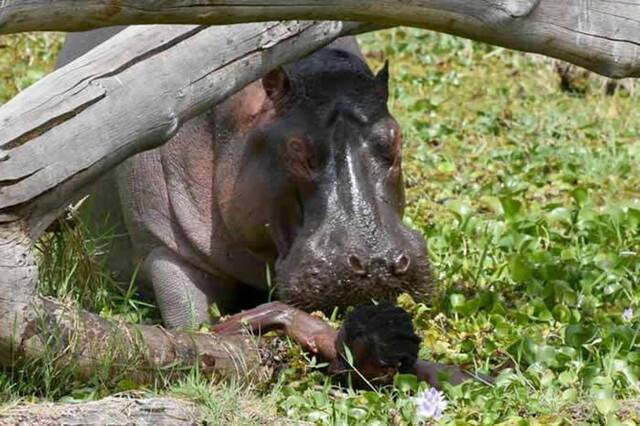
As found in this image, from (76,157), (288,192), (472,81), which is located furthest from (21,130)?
(472,81)

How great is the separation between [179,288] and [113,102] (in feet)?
4.94

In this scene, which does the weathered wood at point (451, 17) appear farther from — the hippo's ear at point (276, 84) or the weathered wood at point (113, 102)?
the hippo's ear at point (276, 84)

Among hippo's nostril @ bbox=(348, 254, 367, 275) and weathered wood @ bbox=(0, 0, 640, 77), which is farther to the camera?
hippo's nostril @ bbox=(348, 254, 367, 275)

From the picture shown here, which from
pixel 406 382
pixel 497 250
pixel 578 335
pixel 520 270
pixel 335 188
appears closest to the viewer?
pixel 406 382

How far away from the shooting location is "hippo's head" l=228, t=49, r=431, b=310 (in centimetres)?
580

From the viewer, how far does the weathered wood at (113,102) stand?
4.73 meters

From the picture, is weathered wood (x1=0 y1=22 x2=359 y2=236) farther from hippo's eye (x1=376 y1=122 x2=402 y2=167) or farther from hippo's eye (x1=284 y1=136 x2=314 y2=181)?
hippo's eye (x1=376 y1=122 x2=402 y2=167)

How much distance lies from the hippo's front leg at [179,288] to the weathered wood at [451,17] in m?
2.00

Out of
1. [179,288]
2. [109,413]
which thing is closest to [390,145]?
[179,288]

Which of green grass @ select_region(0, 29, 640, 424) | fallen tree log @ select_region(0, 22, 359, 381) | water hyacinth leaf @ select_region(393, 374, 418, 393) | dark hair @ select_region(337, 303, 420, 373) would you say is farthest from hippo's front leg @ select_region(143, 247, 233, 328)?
water hyacinth leaf @ select_region(393, 374, 418, 393)

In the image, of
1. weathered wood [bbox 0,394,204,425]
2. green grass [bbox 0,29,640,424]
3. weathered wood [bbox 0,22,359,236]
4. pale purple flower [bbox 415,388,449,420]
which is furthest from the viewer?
green grass [bbox 0,29,640,424]

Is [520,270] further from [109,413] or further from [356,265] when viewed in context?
[109,413]

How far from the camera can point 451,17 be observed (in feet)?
14.6

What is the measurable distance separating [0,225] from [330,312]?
1530 mm
